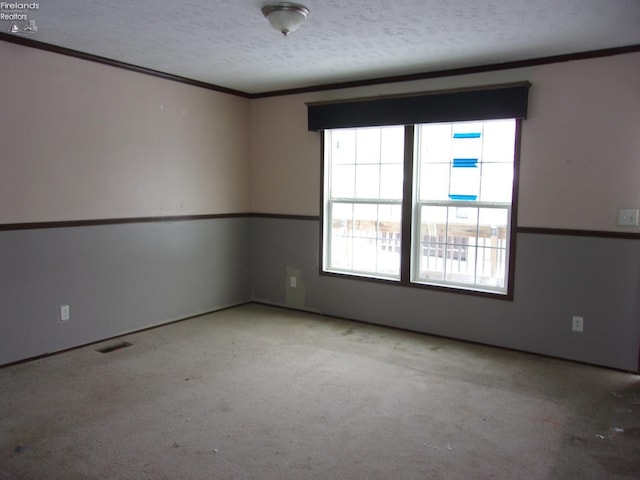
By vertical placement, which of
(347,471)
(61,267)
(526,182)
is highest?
(526,182)

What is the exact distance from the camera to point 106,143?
4.07m

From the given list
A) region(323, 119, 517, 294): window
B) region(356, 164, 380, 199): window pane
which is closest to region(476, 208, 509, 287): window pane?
region(323, 119, 517, 294): window

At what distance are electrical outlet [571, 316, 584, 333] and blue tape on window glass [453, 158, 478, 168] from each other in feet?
4.91

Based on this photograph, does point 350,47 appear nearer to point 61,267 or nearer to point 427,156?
point 427,156

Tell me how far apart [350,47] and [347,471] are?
2.90 meters

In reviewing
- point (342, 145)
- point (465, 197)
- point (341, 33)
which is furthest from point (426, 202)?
point (341, 33)

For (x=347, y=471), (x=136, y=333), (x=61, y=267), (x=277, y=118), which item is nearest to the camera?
(x=347, y=471)

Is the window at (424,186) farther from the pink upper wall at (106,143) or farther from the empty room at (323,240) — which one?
the pink upper wall at (106,143)

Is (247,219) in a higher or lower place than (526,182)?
lower

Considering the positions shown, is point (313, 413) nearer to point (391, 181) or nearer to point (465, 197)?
point (465, 197)

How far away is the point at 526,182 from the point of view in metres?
3.96

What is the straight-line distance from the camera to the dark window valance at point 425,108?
12.8ft

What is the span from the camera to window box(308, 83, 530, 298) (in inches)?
161

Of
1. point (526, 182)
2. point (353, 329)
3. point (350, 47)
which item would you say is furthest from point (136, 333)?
point (526, 182)
